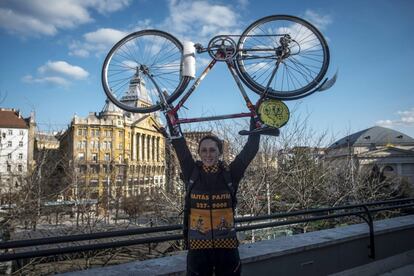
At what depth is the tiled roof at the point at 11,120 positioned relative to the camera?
203 feet

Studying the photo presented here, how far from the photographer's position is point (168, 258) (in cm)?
357

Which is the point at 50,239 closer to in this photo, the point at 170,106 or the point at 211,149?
the point at 211,149

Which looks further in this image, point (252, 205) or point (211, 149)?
point (252, 205)

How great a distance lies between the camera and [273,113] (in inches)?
151

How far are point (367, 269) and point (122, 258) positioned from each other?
50.1ft

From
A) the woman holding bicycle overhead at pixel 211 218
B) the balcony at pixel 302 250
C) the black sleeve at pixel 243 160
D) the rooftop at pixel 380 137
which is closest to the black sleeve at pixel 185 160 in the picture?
the woman holding bicycle overhead at pixel 211 218

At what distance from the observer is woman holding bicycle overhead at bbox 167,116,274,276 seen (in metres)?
2.65

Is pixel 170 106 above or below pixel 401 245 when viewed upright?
above

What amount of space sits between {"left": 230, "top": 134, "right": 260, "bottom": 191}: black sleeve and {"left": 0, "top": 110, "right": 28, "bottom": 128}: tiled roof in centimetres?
6899

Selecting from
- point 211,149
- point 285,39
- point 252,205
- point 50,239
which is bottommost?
point 252,205

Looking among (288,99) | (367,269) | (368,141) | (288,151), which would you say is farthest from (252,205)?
(368,141)

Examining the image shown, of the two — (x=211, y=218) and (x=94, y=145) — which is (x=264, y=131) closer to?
(x=211, y=218)

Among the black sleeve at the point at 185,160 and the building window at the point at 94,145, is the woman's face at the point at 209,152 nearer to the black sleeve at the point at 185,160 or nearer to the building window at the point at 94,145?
the black sleeve at the point at 185,160

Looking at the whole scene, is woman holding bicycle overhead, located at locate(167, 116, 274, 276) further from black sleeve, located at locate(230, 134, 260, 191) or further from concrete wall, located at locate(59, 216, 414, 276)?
concrete wall, located at locate(59, 216, 414, 276)
